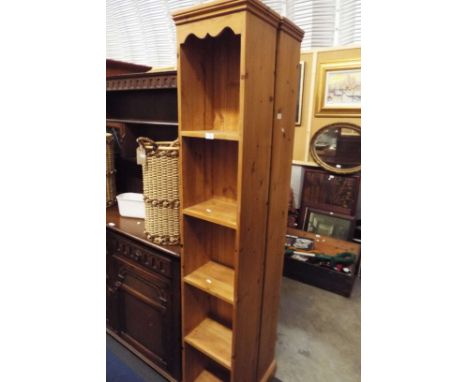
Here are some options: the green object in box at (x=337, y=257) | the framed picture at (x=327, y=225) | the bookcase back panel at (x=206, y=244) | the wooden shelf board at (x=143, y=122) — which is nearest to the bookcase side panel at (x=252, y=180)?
the bookcase back panel at (x=206, y=244)

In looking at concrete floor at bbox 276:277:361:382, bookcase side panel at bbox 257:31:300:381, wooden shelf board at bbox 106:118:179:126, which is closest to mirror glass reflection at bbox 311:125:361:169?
concrete floor at bbox 276:277:361:382

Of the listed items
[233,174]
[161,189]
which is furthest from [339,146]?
[161,189]

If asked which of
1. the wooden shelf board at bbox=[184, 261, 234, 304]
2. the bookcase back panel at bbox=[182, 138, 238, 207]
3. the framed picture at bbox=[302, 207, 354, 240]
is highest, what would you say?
the bookcase back panel at bbox=[182, 138, 238, 207]

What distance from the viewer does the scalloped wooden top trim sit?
93cm

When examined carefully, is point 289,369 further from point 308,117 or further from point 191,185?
point 308,117

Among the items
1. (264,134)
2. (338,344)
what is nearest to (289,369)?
(338,344)

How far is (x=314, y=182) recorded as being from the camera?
3.05m

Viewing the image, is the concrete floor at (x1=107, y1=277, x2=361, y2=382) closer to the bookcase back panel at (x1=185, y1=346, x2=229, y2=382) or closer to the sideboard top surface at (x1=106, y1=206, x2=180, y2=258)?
the bookcase back panel at (x1=185, y1=346, x2=229, y2=382)

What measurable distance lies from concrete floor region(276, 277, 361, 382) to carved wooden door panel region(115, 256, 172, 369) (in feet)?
2.59

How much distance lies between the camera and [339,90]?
2764 mm

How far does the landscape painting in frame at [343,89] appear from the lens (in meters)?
2.67

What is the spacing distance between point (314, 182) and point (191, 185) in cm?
203

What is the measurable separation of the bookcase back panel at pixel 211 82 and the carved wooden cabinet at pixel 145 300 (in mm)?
718

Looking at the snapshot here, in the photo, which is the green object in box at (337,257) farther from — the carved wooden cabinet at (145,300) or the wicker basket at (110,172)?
the wicker basket at (110,172)
